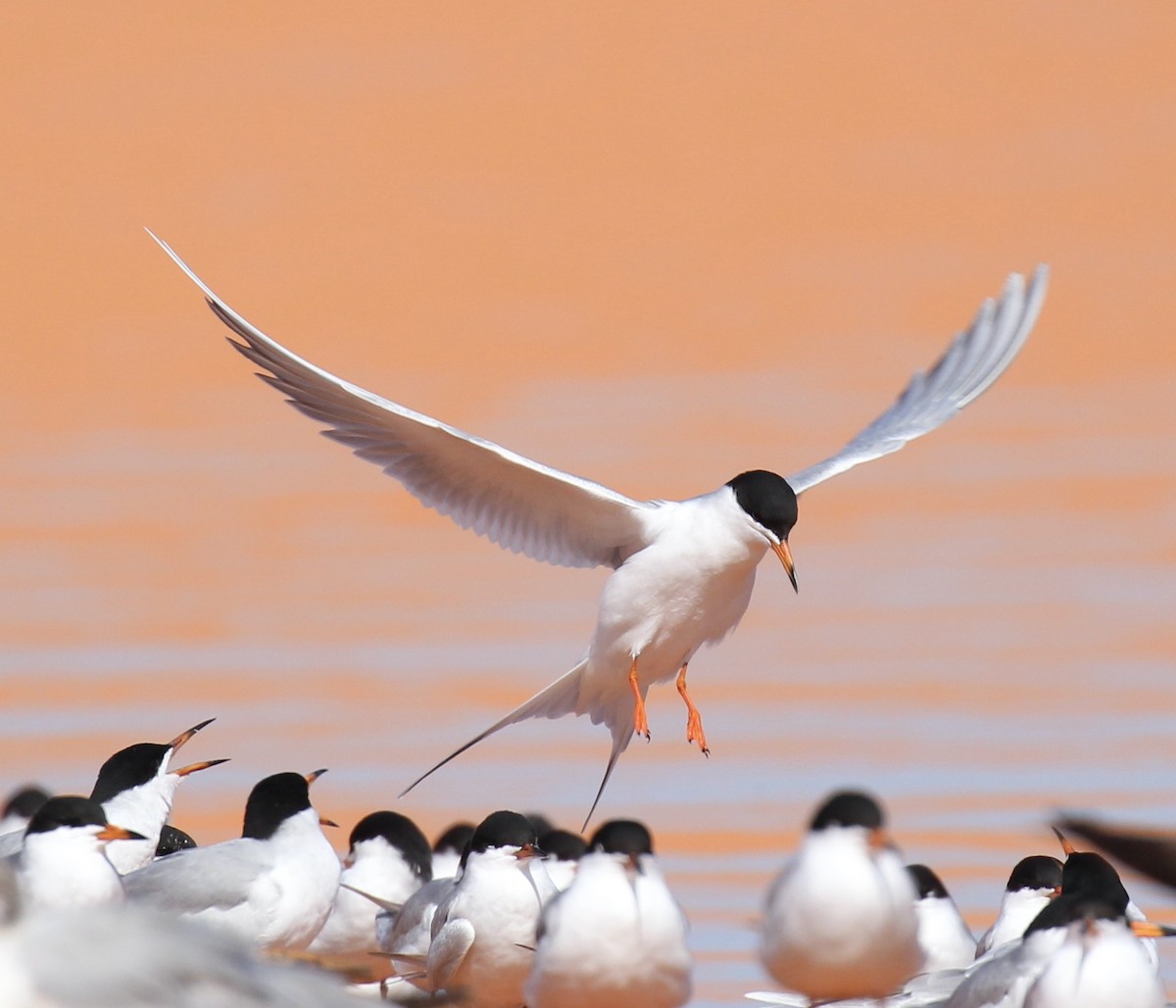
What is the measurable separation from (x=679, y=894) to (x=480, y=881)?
7.58 feet

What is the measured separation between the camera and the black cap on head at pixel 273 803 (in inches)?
285

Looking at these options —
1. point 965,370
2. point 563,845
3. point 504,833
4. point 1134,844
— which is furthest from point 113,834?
point 965,370

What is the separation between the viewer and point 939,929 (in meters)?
A: 7.36

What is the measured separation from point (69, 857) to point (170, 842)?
6.25 ft

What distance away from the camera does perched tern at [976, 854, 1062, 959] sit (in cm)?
705

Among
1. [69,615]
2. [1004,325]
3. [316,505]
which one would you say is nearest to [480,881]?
[1004,325]

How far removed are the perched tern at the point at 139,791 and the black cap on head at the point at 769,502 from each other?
2.05m

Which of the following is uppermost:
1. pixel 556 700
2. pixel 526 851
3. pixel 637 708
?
pixel 556 700

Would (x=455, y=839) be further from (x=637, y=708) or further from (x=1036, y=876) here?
(x=1036, y=876)

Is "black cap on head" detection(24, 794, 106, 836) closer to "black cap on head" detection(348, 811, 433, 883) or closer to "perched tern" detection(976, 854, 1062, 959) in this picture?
"black cap on head" detection(348, 811, 433, 883)

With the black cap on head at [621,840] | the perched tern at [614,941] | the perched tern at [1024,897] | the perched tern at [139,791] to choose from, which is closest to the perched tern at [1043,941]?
the perched tern at [614,941]

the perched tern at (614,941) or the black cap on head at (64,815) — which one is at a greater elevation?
the black cap on head at (64,815)

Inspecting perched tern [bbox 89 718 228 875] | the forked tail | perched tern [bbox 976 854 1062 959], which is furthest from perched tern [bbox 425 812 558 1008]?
the forked tail

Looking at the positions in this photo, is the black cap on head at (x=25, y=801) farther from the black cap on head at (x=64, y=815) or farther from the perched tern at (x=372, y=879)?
the black cap on head at (x=64, y=815)
